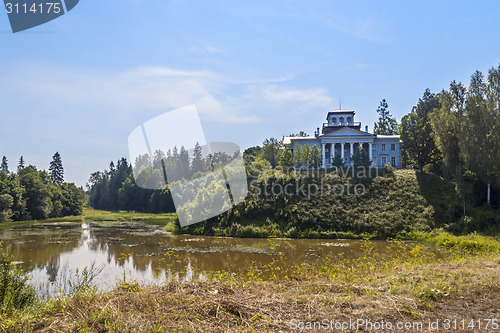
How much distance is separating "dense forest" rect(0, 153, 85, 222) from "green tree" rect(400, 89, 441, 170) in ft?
176

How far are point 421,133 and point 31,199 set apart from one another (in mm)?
59514

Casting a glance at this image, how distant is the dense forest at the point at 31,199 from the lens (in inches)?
1838

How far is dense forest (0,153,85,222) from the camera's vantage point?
4669cm

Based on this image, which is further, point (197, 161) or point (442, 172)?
point (197, 161)

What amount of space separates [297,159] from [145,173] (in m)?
49.1

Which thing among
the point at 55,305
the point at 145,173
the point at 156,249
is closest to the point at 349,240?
the point at 156,249

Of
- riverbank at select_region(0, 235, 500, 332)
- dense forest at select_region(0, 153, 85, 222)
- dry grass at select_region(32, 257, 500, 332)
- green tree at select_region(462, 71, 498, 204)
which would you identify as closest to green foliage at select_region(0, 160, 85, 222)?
dense forest at select_region(0, 153, 85, 222)

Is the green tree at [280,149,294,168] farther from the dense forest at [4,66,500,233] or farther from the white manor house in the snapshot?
the white manor house

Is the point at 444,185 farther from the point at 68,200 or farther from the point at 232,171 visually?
the point at 68,200

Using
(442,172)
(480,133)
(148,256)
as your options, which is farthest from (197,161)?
(148,256)

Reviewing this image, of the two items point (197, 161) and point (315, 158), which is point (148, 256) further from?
point (197, 161)

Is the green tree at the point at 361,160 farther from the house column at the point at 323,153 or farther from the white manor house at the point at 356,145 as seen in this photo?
the house column at the point at 323,153

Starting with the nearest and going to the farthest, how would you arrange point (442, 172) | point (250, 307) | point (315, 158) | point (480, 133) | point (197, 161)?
point (250, 307) < point (480, 133) < point (442, 172) < point (315, 158) < point (197, 161)

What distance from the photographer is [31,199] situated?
178ft
